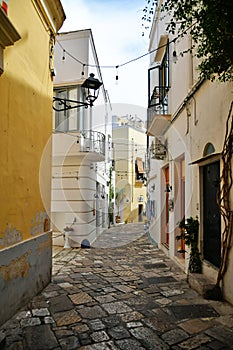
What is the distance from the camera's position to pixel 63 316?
404 centimetres

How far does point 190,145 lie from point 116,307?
3.76 meters

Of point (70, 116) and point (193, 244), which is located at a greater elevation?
point (70, 116)

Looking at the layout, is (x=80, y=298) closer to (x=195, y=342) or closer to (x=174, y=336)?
(x=174, y=336)

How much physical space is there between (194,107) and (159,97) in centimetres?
351

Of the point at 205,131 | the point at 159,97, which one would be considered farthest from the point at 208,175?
the point at 159,97

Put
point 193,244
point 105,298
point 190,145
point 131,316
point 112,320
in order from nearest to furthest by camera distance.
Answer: point 112,320
point 131,316
point 105,298
point 193,244
point 190,145

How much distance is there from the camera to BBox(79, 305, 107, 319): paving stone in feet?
13.3

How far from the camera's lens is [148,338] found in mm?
3365

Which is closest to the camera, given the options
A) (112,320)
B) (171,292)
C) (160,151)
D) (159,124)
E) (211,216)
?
(112,320)

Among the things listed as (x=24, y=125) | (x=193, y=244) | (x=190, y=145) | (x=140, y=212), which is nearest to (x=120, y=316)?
(x=193, y=244)

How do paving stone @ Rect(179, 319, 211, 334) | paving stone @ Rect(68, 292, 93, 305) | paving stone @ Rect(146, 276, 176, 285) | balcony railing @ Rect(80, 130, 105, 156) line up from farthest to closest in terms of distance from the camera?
balcony railing @ Rect(80, 130, 105, 156) → paving stone @ Rect(146, 276, 176, 285) → paving stone @ Rect(68, 292, 93, 305) → paving stone @ Rect(179, 319, 211, 334)

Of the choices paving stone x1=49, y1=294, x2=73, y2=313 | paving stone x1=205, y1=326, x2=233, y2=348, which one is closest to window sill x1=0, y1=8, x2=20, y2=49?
paving stone x1=49, y1=294, x2=73, y2=313

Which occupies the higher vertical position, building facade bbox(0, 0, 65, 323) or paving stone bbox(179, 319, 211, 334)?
building facade bbox(0, 0, 65, 323)

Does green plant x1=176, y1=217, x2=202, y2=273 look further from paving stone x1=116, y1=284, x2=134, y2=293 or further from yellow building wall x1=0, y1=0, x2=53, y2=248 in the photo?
yellow building wall x1=0, y1=0, x2=53, y2=248
